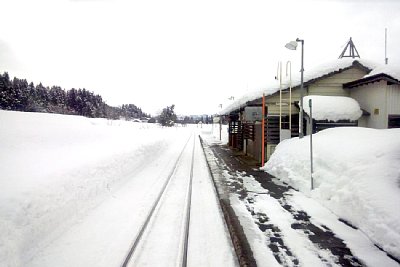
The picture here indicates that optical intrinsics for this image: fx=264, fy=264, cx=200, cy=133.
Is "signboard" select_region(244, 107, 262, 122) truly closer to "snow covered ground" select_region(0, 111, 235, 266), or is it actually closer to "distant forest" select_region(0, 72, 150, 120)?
"snow covered ground" select_region(0, 111, 235, 266)

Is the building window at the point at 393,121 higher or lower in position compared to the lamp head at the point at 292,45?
lower

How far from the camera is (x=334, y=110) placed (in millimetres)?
13258

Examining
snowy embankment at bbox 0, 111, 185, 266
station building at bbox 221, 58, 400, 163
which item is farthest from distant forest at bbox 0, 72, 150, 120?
station building at bbox 221, 58, 400, 163

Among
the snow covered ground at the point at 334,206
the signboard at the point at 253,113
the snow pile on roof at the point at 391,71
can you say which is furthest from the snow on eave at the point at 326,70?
the snow covered ground at the point at 334,206

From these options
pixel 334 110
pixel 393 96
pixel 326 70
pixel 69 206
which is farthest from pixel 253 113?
pixel 69 206

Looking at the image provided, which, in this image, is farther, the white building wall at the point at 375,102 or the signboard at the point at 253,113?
the signboard at the point at 253,113

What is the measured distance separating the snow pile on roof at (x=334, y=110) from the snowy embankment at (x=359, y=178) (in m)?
3.15

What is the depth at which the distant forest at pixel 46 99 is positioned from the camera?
212 feet

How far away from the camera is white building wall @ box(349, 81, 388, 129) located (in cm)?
1247

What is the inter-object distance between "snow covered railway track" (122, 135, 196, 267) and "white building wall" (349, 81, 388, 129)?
9957 millimetres

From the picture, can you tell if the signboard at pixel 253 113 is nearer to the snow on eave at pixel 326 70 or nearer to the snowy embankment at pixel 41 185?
the snow on eave at pixel 326 70

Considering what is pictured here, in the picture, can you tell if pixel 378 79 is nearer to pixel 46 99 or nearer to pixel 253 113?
pixel 253 113

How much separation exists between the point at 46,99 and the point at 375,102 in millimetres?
93002

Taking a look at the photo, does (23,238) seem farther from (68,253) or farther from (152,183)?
(152,183)
